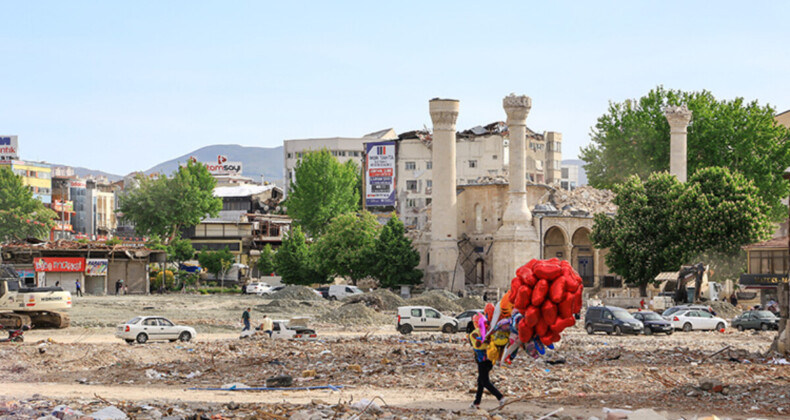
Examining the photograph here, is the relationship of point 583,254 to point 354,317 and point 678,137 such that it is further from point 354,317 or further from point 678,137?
point 354,317

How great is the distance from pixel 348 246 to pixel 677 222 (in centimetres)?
Answer: 2514

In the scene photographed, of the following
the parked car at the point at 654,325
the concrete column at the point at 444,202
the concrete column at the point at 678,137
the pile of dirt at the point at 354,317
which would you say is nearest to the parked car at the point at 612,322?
the parked car at the point at 654,325

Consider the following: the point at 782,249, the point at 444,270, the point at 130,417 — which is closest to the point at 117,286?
the point at 444,270

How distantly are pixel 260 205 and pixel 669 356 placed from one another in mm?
92171

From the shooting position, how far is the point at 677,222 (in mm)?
54594

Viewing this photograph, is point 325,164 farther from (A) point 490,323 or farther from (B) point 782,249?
(A) point 490,323

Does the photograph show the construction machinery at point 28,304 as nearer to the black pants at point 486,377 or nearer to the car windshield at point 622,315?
the car windshield at point 622,315

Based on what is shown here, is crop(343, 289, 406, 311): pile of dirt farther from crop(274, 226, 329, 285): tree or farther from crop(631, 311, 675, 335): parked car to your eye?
crop(274, 226, 329, 285): tree

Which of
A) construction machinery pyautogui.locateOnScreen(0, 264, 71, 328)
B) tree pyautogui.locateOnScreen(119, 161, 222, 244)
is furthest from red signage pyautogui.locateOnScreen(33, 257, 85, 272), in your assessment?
construction machinery pyautogui.locateOnScreen(0, 264, 71, 328)

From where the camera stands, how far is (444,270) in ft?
224

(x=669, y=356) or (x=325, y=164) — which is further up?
(x=325, y=164)

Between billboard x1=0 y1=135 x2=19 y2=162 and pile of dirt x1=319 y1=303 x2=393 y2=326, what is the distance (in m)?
85.8

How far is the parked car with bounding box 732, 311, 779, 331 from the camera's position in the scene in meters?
39.8

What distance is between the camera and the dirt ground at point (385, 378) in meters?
18.4
